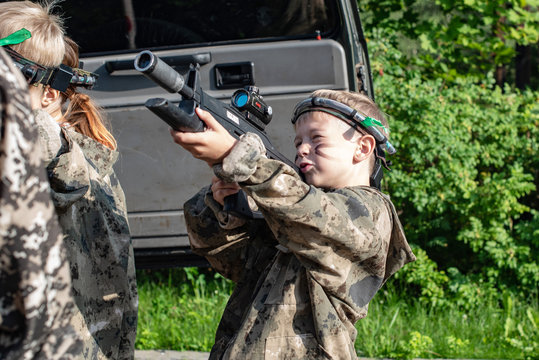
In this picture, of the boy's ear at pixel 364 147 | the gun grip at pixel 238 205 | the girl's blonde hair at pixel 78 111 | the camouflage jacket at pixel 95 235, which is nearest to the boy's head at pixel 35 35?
the girl's blonde hair at pixel 78 111

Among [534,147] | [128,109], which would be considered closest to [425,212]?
[534,147]

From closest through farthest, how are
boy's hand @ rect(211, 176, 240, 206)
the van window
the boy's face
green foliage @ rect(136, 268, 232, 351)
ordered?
boy's hand @ rect(211, 176, 240, 206)
the boy's face
the van window
green foliage @ rect(136, 268, 232, 351)

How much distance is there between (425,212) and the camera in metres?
5.64

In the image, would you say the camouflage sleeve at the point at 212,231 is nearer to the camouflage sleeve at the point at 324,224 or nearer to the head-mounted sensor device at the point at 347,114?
the camouflage sleeve at the point at 324,224

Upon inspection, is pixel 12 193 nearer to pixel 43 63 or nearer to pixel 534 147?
pixel 43 63

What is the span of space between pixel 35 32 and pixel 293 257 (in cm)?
119

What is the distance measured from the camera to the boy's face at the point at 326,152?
222 centimetres

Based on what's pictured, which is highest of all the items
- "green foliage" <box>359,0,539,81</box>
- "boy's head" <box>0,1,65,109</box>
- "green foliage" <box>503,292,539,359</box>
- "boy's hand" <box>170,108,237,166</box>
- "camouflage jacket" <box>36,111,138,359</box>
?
"boy's head" <box>0,1,65,109</box>

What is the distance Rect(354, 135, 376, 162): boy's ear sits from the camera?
Result: 2.29 meters

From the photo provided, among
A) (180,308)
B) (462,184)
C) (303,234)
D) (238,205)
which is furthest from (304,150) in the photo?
(462,184)

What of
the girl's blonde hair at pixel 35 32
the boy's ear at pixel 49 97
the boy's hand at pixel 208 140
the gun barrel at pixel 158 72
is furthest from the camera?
the boy's ear at pixel 49 97

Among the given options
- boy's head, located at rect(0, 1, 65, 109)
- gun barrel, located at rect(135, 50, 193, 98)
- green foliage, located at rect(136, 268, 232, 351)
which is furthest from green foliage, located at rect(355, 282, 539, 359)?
gun barrel, located at rect(135, 50, 193, 98)

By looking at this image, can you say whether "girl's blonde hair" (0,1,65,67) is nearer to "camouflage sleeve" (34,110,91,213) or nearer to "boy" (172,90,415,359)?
"camouflage sleeve" (34,110,91,213)

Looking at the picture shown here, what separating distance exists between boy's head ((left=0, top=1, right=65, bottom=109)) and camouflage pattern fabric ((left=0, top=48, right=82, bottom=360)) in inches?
44.0
